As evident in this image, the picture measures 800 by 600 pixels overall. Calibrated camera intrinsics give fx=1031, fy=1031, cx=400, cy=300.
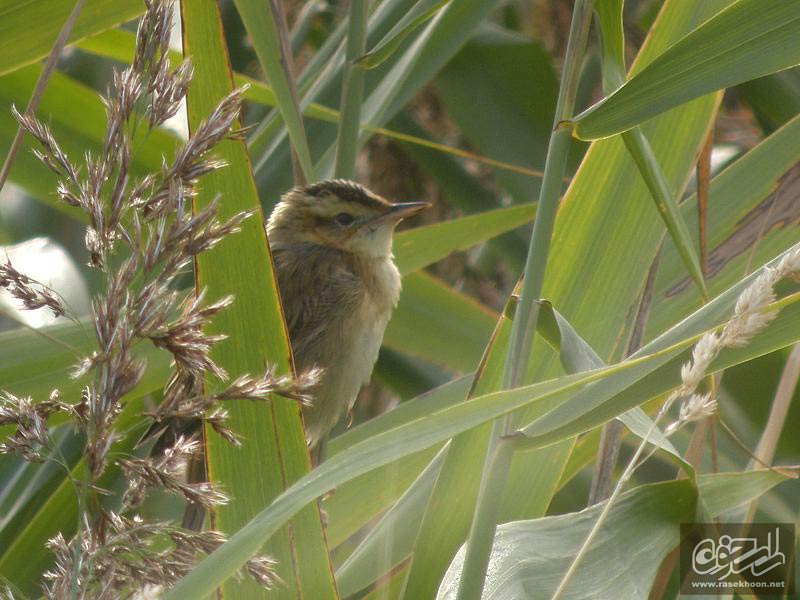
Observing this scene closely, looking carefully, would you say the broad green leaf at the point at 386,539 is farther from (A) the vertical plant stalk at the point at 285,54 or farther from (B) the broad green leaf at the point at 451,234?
(B) the broad green leaf at the point at 451,234

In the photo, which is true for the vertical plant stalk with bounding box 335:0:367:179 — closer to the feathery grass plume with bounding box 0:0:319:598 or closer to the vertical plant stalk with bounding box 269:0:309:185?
the vertical plant stalk with bounding box 269:0:309:185

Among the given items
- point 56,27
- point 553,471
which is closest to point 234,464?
point 553,471

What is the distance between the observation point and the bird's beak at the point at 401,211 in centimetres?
286

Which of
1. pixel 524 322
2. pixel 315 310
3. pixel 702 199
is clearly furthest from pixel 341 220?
pixel 524 322

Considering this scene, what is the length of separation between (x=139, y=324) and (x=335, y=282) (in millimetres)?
1912

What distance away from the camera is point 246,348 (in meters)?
1.51

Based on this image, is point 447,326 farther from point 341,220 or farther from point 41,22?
point 41,22

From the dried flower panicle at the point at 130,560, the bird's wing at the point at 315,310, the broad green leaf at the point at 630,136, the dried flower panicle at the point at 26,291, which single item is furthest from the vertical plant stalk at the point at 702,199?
the bird's wing at the point at 315,310

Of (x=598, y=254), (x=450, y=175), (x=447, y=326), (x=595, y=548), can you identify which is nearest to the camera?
(x=595, y=548)

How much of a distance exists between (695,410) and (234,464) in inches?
26.1

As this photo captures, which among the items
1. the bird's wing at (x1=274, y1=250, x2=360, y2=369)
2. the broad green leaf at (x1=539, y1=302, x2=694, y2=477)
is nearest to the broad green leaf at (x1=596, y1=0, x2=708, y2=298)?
the broad green leaf at (x1=539, y1=302, x2=694, y2=477)

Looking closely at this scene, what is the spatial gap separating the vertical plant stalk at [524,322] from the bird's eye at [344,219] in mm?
1873

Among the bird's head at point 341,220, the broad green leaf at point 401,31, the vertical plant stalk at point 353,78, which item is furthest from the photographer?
the bird's head at point 341,220

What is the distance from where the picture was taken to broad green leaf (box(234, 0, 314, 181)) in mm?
1684
